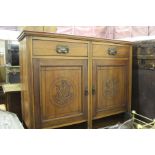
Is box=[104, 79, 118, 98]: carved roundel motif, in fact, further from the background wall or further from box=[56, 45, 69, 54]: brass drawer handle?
the background wall

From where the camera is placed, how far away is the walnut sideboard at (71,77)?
1.00 m

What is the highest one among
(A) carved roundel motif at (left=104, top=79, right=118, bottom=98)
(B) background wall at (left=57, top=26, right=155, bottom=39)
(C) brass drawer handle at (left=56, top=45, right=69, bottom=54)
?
(B) background wall at (left=57, top=26, right=155, bottom=39)

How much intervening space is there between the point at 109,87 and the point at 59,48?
0.51 metres

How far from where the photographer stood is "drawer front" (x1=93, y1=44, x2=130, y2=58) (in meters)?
1.22

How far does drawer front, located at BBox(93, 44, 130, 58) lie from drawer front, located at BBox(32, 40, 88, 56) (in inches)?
3.8

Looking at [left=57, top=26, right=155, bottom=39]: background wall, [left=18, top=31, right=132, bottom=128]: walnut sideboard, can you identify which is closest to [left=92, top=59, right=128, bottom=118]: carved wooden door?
[left=18, top=31, right=132, bottom=128]: walnut sideboard

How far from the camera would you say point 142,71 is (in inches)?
57.6

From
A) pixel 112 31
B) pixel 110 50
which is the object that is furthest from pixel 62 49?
pixel 112 31

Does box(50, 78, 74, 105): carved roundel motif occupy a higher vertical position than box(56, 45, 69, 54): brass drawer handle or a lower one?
lower

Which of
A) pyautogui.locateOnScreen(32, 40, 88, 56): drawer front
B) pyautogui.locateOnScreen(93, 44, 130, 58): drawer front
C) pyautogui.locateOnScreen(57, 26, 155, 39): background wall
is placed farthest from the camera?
pyautogui.locateOnScreen(57, 26, 155, 39): background wall

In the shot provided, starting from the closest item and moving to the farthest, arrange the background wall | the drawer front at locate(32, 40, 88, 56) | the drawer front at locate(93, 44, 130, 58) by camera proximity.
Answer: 1. the drawer front at locate(32, 40, 88, 56)
2. the drawer front at locate(93, 44, 130, 58)
3. the background wall
